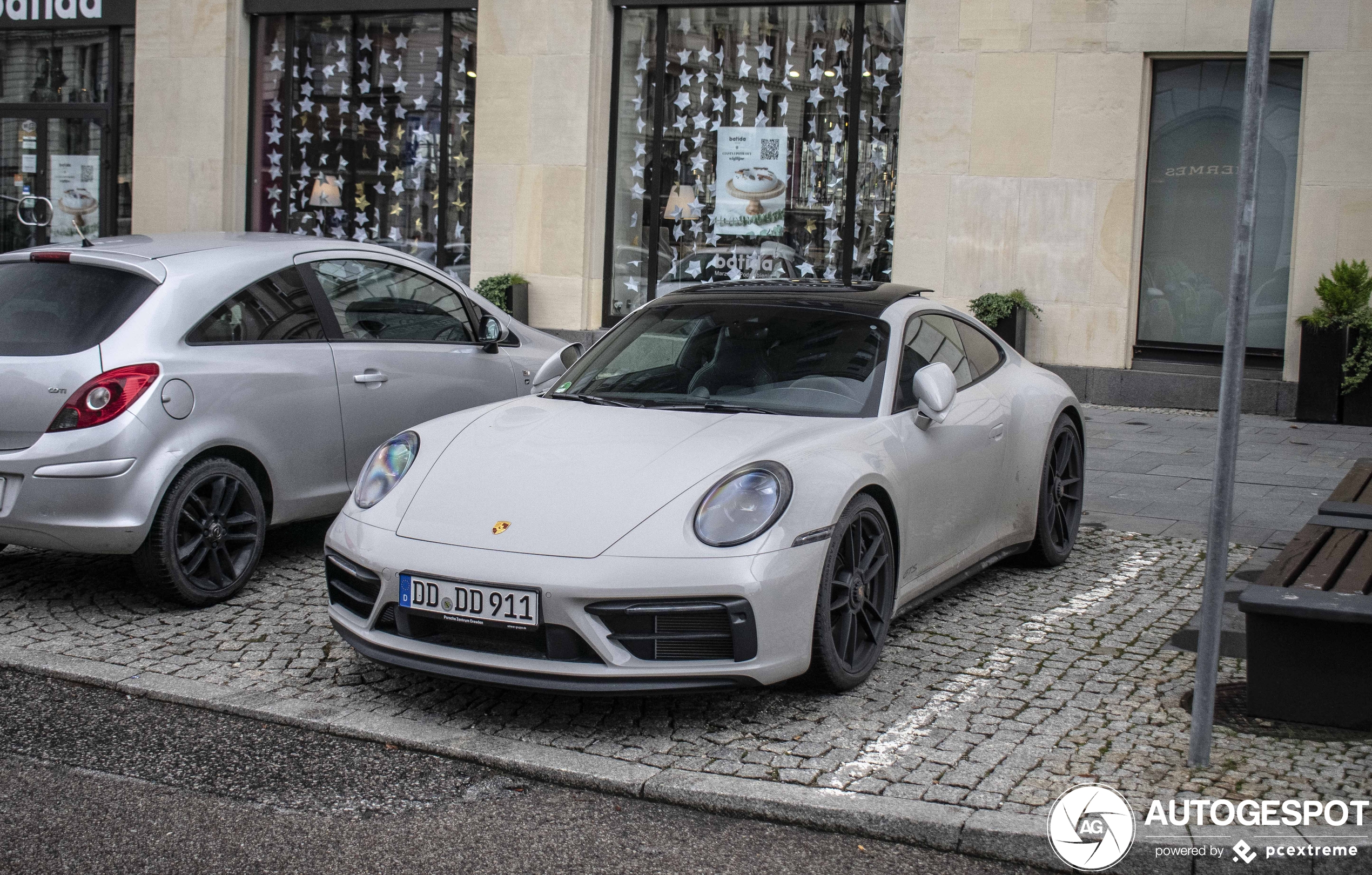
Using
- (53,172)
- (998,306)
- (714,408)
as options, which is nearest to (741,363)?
(714,408)

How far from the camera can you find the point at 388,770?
157 inches

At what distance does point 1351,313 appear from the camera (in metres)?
11.5

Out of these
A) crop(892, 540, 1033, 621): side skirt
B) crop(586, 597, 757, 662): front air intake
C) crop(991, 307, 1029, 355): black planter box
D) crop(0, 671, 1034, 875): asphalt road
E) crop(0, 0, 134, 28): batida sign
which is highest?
crop(0, 0, 134, 28): batida sign

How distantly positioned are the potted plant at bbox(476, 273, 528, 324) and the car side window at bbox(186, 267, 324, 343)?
7.79 meters

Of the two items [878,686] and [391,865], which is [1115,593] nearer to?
[878,686]

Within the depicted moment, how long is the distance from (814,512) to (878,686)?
74 cm

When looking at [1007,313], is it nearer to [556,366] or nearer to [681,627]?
[556,366]

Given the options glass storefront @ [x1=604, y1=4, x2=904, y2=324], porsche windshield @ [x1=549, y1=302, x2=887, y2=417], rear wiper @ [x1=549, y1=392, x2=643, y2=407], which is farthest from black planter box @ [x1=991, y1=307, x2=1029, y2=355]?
rear wiper @ [x1=549, y1=392, x2=643, y2=407]

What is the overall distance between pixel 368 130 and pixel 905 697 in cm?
1287

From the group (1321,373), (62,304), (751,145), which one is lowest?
(1321,373)

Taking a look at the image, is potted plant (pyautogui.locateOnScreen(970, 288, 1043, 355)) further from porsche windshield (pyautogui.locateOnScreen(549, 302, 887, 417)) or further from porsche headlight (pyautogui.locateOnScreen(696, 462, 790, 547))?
porsche headlight (pyautogui.locateOnScreen(696, 462, 790, 547))

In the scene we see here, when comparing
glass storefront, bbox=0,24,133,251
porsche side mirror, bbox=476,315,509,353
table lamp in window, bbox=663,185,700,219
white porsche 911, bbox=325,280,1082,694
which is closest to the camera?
white porsche 911, bbox=325,280,1082,694

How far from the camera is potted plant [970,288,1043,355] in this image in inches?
492

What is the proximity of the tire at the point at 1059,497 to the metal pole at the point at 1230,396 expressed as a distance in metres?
2.37
